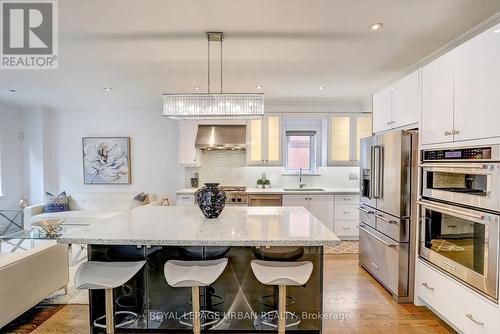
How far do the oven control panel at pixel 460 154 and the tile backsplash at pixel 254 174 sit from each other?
2957 mm

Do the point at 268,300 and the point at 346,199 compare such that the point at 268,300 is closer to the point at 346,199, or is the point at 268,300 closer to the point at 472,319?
the point at 472,319

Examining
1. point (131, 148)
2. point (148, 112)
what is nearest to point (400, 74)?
point (148, 112)

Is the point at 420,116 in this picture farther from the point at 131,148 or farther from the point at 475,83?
the point at 131,148

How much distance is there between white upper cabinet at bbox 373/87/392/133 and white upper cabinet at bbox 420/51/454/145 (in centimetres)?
55

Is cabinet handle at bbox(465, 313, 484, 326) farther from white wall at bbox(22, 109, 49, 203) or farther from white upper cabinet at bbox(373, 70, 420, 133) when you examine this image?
white wall at bbox(22, 109, 49, 203)

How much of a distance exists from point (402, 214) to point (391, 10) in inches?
73.9

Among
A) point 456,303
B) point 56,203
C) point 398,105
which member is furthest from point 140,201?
point 456,303

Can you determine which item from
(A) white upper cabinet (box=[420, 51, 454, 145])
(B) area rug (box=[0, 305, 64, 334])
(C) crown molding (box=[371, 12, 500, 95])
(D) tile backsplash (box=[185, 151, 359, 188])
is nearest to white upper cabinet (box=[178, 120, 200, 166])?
(D) tile backsplash (box=[185, 151, 359, 188])

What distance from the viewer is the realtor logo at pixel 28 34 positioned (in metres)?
2.18

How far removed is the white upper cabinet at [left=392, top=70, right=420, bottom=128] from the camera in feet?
8.61

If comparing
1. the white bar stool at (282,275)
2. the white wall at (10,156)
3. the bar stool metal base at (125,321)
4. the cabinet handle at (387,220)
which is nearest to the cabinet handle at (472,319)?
the cabinet handle at (387,220)

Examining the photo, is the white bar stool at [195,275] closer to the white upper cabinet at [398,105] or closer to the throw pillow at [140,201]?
the white upper cabinet at [398,105]

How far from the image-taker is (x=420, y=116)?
2.56 m

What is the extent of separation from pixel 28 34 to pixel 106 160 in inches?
137
